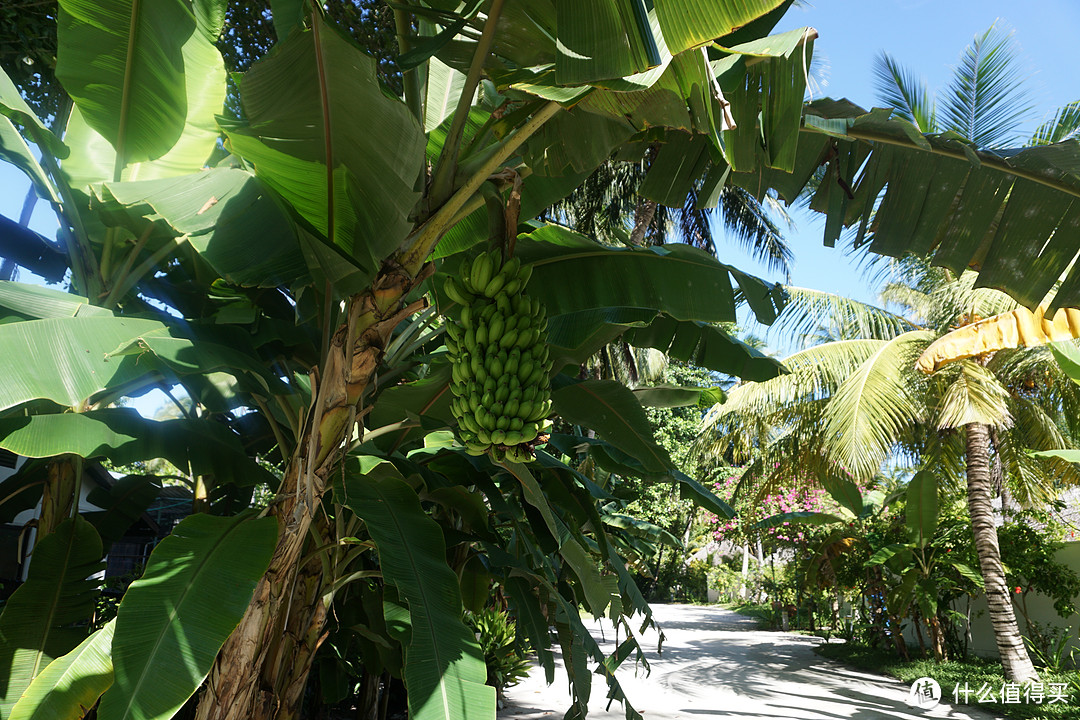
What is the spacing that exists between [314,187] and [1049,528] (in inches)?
465

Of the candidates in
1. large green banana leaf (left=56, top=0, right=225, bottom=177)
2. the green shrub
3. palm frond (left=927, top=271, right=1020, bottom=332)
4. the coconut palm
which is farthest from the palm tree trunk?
large green banana leaf (left=56, top=0, right=225, bottom=177)

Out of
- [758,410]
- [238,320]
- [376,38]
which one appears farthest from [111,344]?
[758,410]

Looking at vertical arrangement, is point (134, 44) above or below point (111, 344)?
above

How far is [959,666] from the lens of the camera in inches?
396

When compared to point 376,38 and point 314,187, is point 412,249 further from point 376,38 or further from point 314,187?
point 376,38

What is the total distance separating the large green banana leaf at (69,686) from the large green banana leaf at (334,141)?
5.90 ft

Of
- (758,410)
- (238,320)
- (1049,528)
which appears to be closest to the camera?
(238,320)

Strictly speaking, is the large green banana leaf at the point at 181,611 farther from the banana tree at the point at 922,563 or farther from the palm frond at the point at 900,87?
the banana tree at the point at 922,563

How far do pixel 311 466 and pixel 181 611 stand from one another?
609mm

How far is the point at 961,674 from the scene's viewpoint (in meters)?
9.43

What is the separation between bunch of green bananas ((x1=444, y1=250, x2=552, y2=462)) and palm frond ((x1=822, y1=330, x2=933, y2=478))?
7670 mm

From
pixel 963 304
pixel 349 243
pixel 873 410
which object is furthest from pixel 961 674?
pixel 349 243

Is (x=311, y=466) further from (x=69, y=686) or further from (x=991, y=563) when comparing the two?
(x=991, y=563)

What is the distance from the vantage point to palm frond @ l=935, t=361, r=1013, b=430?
8320mm
